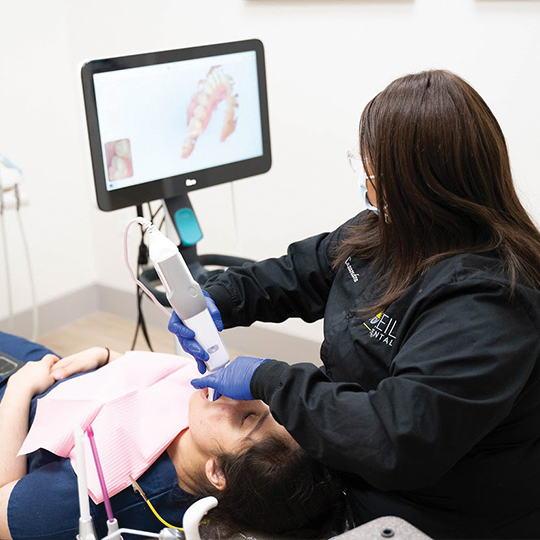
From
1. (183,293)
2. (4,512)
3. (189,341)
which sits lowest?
(4,512)

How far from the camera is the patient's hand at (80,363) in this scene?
177 cm

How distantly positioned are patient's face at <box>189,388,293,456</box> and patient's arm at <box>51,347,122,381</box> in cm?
44

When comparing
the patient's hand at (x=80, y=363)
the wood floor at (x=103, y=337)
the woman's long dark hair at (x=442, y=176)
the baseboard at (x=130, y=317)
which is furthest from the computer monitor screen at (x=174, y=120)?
the wood floor at (x=103, y=337)

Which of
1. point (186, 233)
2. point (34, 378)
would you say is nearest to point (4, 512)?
point (34, 378)

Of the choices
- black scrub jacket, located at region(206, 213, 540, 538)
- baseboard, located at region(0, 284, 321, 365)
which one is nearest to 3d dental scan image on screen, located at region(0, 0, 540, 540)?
black scrub jacket, located at region(206, 213, 540, 538)

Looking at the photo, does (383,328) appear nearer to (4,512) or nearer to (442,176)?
(442,176)

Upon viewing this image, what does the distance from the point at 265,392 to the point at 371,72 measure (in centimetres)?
144

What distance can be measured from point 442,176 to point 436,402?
1.22ft

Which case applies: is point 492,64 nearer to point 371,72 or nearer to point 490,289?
point 371,72

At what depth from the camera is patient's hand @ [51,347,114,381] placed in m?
1.77

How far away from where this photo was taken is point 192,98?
192cm

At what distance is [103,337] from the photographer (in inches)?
128

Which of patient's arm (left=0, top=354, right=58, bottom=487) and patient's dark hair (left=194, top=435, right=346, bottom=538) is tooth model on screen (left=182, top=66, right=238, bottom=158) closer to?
patient's arm (left=0, top=354, right=58, bottom=487)

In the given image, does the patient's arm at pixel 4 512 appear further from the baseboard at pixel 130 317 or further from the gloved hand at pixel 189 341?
the baseboard at pixel 130 317
